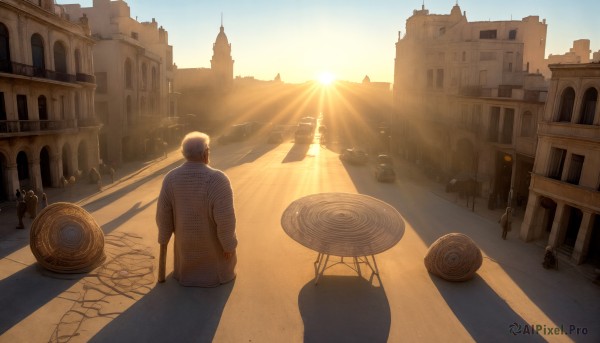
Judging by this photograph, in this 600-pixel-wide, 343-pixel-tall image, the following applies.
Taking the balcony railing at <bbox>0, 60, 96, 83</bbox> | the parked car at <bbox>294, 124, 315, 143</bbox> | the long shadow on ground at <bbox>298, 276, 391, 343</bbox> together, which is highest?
the balcony railing at <bbox>0, 60, 96, 83</bbox>

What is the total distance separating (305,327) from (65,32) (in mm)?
28276

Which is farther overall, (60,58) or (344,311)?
(60,58)

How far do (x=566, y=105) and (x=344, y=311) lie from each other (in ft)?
49.2

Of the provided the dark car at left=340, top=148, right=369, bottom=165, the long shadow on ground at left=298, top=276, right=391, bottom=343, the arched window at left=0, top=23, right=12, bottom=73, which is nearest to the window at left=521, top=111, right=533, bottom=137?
the dark car at left=340, top=148, right=369, bottom=165

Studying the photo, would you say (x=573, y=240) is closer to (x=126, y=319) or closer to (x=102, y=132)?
(x=126, y=319)

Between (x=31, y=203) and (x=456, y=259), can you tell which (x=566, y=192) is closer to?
(x=456, y=259)

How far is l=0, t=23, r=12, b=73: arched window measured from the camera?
23484 millimetres

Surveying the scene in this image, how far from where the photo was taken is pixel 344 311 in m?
12.3

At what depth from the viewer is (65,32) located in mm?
29062

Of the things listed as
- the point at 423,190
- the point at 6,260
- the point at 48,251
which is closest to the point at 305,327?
the point at 48,251

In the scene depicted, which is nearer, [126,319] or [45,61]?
[126,319]

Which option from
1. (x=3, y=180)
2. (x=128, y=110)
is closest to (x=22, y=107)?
(x=3, y=180)

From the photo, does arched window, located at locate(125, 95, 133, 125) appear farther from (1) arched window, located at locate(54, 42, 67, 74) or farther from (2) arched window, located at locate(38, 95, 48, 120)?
(2) arched window, located at locate(38, 95, 48, 120)

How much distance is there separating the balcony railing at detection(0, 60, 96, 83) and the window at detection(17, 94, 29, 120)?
5.17 feet
